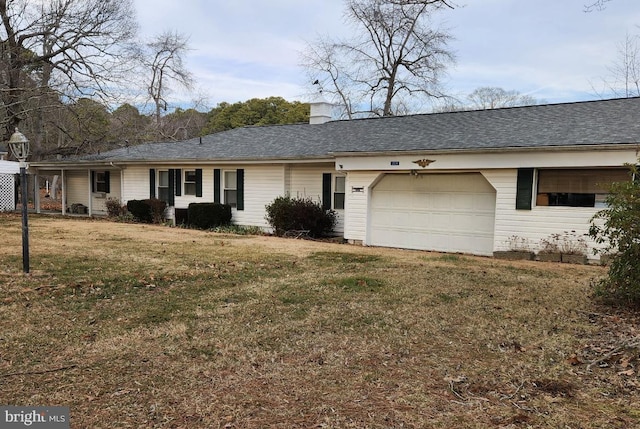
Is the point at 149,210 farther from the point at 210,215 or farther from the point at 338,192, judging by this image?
the point at 338,192

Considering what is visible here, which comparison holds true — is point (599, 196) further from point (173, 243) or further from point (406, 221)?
point (173, 243)

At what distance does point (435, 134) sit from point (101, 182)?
15.2 m

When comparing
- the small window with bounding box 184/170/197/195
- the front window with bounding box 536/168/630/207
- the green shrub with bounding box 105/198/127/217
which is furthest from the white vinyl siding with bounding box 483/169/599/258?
the green shrub with bounding box 105/198/127/217

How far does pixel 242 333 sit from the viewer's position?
4.66 m

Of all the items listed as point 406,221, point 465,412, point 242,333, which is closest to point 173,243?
point 406,221

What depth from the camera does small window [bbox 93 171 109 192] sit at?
66.5ft

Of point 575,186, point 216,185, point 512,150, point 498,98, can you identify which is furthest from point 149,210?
point 498,98

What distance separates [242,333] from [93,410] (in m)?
1.76

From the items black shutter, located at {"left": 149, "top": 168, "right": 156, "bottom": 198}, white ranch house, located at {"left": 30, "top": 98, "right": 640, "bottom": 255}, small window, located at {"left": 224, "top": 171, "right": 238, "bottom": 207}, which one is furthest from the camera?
black shutter, located at {"left": 149, "top": 168, "right": 156, "bottom": 198}

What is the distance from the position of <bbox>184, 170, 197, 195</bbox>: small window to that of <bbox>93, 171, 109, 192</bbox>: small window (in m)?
5.39

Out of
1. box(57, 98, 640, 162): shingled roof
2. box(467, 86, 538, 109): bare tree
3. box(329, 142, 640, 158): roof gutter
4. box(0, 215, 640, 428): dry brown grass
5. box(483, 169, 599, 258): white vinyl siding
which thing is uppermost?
box(467, 86, 538, 109): bare tree

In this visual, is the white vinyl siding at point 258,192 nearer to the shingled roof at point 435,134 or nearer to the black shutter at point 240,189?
the black shutter at point 240,189

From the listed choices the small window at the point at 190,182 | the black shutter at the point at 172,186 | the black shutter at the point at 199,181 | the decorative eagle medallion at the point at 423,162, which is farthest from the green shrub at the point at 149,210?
the decorative eagle medallion at the point at 423,162

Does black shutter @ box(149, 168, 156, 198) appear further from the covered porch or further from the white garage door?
the white garage door
